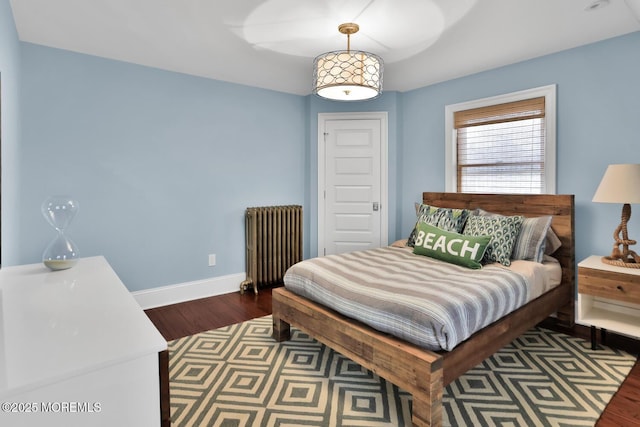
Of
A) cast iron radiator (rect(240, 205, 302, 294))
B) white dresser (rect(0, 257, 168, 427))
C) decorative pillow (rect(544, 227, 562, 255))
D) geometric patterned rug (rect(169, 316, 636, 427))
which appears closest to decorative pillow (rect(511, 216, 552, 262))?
decorative pillow (rect(544, 227, 562, 255))

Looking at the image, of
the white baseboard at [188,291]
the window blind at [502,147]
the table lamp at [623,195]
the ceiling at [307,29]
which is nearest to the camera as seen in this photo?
the ceiling at [307,29]

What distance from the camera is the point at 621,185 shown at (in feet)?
Result: 8.15

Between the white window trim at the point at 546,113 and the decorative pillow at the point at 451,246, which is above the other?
the white window trim at the point at 546,113

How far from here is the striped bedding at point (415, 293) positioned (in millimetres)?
1824

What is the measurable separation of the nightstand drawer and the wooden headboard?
444 millimetres

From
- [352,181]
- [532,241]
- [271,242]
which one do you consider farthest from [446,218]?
[271,242]

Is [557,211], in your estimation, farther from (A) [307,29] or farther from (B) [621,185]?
(A) [307,29]

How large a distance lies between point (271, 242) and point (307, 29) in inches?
87.9

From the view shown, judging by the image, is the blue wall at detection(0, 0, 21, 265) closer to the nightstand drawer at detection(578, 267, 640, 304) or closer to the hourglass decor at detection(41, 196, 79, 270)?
the hourglass decor at detection(41, 196, 79, 270)

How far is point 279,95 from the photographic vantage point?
4262mm

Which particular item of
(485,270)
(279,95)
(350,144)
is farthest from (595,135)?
(279,95)

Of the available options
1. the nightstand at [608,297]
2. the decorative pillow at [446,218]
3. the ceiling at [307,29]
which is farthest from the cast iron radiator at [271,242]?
the nightstand at [608,297]

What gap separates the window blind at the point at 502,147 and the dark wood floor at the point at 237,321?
1.35m

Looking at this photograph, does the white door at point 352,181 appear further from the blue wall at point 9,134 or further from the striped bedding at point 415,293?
the blue wall at point 9,134
